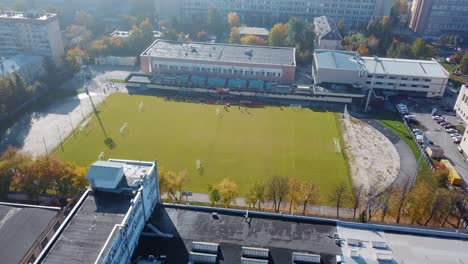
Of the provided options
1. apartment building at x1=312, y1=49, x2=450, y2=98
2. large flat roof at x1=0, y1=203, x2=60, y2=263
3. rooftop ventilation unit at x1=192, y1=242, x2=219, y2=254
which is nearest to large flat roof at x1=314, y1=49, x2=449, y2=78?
apartment building at x1=312, y1=49, x2=450, y2=98

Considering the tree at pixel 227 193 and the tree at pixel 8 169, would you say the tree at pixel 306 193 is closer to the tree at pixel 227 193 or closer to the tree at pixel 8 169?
the tree at pixel 227 193

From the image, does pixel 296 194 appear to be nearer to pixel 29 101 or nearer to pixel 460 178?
pixel 460 178

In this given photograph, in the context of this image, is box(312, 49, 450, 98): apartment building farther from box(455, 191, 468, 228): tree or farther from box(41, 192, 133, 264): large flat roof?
box(41, 192, 133, 264): large flat roof

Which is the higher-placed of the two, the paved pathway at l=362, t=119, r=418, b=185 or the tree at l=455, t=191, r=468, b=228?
the tree at l=455, t=191, r=468, b=228

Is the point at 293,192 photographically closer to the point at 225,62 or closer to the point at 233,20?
the point at 225,62

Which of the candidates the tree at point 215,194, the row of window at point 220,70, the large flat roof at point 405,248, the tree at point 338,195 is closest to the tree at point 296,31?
the row of window at point 220,70
